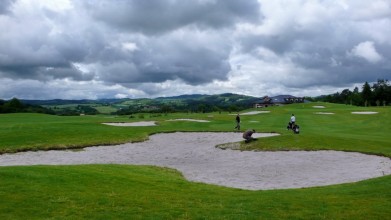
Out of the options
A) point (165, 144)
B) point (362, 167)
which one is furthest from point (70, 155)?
point (362, 167)

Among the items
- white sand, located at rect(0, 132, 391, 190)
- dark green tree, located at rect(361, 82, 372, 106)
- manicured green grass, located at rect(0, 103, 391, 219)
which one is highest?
dark green tree, located at rect(361, 82, 372, 106)

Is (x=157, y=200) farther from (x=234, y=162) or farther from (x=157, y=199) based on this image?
(x=234, y=162)

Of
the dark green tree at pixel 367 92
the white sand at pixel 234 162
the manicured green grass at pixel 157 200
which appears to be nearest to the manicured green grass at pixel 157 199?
the manicured green grass at pixel 157 200

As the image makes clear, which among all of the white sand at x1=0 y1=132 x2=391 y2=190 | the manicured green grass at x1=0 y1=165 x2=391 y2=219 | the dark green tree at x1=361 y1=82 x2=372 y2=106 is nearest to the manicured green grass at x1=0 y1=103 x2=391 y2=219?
the manicured green grass at x1=0 y1=165 x2=391 y2=219

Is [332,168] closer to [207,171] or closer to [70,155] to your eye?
[207,171]

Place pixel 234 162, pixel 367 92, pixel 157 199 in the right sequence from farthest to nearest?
pixel 367 92
pixel 234 162
pixel 157 199

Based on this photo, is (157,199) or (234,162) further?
(234,162)

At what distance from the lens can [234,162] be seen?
37.6 meters

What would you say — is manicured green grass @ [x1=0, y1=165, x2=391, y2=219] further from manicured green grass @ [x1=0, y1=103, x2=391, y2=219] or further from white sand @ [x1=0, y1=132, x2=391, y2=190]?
white sand @ [x1=0, y1=132, x2=391, y2=190]

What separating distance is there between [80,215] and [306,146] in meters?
32.6

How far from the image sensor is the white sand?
28812mm

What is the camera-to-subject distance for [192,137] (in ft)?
189

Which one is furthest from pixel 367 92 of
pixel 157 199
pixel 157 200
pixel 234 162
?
pixel 157 200

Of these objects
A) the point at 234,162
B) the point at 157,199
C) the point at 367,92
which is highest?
the point at 367,92
